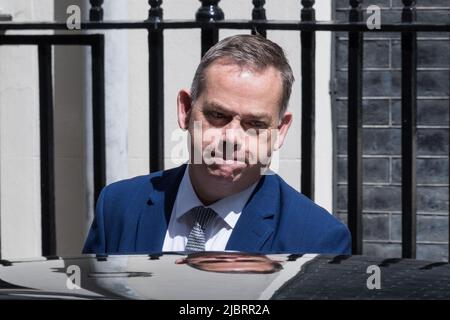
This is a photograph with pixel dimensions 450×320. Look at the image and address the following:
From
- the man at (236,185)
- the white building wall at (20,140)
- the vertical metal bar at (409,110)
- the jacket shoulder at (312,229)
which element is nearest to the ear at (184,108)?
the man at (236,185)

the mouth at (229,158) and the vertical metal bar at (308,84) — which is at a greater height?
the vertical metal bar at (308,84)

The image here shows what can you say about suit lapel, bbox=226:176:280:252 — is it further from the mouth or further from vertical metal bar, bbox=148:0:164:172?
vertical metal bar, bbox=148:0:164:172

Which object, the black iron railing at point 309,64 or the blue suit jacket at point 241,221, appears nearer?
the blue suit jacket at point 241,221

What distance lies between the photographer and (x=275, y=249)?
2695 mm

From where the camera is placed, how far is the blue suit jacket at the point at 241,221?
8.80ft

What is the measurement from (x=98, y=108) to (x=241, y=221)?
152 cm

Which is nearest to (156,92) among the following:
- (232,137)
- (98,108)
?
(98,108)

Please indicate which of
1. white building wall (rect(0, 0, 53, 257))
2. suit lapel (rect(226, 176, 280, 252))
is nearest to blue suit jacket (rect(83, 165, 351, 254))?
suit lapel (rect(226, 176, 280, 252))

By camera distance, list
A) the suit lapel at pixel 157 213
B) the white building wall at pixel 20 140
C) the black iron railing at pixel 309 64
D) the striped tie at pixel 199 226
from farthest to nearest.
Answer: the white building wall at pixel 20 140
the black iron railing at pixel 309 64
the suit lapel at pixel 157 213
the striped tie at pixel 199 226

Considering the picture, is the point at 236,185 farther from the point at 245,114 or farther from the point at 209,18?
the point at 209,18

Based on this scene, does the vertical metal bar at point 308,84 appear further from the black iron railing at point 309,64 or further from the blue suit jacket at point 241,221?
the blue suit jacket at point 241,221

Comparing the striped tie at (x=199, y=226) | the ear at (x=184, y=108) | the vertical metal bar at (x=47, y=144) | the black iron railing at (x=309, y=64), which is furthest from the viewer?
the vertical metal bar at (x=47, y=144)
